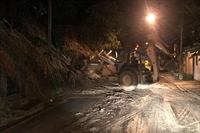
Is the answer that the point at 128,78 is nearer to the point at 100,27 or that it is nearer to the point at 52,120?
the point at 100,27

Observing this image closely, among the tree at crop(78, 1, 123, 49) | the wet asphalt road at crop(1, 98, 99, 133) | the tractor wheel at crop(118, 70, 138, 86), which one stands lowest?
the wet asphalt road at crop(1, 98, 99, 133)

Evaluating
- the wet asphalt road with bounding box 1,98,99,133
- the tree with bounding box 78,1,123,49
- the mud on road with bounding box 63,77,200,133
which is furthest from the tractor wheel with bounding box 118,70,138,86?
the wet asphalt road with bounding box 1,98,99,133

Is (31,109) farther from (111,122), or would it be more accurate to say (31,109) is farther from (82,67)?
(82,67)

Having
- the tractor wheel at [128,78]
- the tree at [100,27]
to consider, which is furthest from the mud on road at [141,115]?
the tree at [100,27]

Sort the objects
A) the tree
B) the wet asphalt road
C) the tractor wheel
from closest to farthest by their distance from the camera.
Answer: the wet asphalt road → the tractor wheel → the tree

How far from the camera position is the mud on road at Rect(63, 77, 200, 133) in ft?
25.2

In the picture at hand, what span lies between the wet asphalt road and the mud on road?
371 millimetres

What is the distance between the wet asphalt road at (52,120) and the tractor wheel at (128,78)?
241 inches

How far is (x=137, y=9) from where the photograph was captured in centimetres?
3072

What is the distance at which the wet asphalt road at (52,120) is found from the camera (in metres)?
7.63

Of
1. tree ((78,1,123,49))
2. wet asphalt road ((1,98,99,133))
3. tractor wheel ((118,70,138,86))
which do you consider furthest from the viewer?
tree ((78,1,123,49))

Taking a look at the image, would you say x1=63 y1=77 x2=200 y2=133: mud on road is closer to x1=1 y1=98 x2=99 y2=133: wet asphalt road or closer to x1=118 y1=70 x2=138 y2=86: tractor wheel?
x1=1 y1=98 x2=99 y2=133: wet asphalt road

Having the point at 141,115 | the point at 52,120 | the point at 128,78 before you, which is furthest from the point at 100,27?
the point at 52,120

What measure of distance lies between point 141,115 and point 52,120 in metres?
3.30
